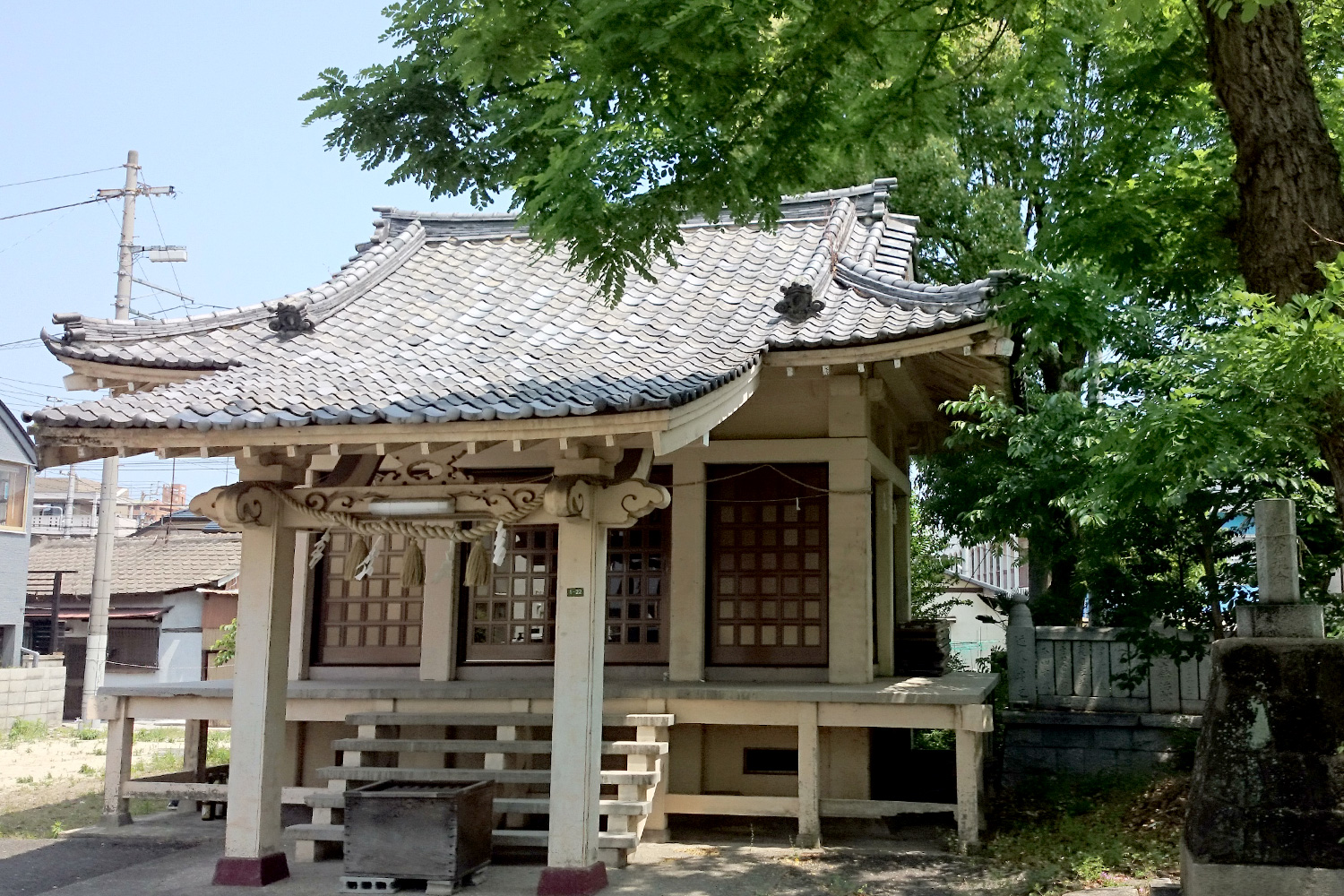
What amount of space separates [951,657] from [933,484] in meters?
3.09

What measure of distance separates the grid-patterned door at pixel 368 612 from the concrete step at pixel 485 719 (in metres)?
1.71

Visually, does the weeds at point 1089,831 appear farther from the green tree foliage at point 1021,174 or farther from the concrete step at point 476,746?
the concrete step at point 476,746

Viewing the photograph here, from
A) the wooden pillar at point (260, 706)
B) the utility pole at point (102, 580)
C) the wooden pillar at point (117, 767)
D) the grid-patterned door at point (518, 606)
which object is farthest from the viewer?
the utility pole at point (102, 580)

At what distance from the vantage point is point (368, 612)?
1259 centimetres

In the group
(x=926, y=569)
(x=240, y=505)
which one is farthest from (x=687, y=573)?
(x=926, y=569)

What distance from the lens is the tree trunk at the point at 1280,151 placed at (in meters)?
7.29

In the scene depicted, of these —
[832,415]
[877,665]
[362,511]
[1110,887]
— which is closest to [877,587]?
[877,665]

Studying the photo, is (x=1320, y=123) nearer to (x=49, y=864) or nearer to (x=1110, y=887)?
(x=1110, y=887)

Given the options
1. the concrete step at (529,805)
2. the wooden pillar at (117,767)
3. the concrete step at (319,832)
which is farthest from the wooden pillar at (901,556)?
the wooden pillar at (117,767)

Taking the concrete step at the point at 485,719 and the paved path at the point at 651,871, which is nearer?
the paved path at the point at 651,871

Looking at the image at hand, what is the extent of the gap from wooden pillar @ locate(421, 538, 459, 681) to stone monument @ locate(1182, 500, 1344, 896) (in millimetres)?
7438

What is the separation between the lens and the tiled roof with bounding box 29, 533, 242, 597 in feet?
102

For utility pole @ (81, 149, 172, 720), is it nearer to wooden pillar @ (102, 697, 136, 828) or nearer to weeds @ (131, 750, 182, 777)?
weeds @ (131, 750, 182, 777)

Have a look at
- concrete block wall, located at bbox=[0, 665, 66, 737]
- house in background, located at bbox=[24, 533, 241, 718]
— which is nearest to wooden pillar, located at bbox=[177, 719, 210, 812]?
concrete block wall, located at bbox=[0, 665, 66, 737]
